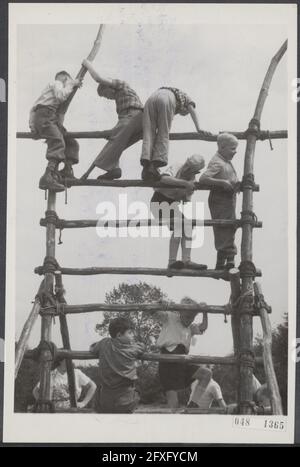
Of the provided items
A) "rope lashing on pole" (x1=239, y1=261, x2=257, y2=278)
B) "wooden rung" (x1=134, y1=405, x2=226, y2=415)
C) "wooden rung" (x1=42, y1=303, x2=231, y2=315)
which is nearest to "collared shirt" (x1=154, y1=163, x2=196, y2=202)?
"rope lashing on pole" (x1=239, y1=261, x2=257, y2=278)

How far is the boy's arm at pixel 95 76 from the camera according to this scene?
155 inches

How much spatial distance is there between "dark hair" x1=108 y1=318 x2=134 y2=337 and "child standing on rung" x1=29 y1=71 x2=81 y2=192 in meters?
0.72

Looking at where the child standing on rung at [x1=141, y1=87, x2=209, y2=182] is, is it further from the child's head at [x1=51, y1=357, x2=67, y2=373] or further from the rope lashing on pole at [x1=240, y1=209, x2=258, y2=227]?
the child's head at [x1=51, y1=357, x2=67, y2=373]

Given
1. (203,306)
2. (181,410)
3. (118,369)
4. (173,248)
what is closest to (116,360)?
(118,369)

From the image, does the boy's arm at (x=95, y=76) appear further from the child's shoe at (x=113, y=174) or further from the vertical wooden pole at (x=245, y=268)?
the vertical wooden pole at (x=245, y=268)

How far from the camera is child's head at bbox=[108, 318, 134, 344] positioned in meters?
3.87

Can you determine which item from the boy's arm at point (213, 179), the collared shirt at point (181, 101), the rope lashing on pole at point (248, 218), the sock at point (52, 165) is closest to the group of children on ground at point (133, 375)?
the rope lashing on pole at point (248, 218)

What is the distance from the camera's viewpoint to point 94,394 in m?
3.85

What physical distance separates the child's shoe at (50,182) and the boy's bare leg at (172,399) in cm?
114

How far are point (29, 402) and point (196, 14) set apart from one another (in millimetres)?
2089

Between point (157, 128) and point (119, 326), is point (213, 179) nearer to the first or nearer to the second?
point (157, 128)
